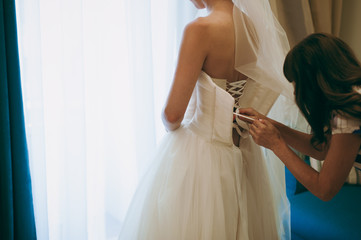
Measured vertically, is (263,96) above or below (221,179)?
above

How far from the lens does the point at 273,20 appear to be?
3.67 feet

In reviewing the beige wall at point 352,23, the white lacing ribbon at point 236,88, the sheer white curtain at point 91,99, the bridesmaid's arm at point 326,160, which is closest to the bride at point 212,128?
the white lacing ribbon at point 236,88

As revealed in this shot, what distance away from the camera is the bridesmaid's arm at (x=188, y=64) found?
97cm

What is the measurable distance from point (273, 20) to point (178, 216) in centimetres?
83

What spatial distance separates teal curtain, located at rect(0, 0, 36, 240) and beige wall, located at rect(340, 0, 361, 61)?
267 cm

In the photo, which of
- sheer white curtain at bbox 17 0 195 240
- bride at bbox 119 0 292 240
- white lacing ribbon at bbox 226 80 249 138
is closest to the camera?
bride at bbox 119 0 292 240

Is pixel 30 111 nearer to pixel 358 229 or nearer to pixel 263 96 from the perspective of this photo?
pixel 263 96

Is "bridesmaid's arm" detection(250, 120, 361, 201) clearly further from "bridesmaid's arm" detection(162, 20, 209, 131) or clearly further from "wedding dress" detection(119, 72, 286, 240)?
"bridesmaid's arm" detection(162, 20, 209, 131)

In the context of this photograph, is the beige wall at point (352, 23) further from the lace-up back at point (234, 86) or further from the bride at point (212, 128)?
the lace-up back at point (234, 86)

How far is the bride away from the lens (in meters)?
0.99

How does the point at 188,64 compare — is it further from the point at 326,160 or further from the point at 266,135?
the point at 326,160

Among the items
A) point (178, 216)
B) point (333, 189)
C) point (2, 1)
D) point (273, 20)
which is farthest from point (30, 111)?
point (333, 189)

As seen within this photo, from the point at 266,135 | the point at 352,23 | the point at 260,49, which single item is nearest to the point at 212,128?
the point at 266,135

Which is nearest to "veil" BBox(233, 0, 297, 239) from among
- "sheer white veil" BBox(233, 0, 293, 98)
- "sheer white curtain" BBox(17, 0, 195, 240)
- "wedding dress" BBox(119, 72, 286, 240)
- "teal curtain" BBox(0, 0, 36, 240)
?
"sheer white veil" BBox(233, 0, 293, 98)
